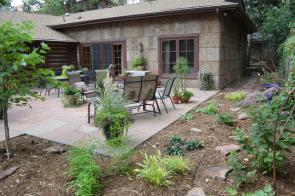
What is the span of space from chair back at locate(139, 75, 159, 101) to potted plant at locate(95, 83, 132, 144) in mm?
1241

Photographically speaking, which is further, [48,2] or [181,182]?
[48,2]

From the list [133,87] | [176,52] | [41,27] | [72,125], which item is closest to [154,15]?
[176,52]

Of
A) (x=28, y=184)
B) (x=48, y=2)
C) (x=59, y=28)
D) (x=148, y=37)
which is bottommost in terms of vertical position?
Answer: (x=28, y=184)

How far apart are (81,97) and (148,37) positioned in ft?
14.7

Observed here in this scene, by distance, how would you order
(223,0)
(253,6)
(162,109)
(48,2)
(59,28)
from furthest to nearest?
(48,2), (253,6), (59,28), (223,0), (162,109)

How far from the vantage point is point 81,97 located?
7141 mm

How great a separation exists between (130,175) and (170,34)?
25.7 ft

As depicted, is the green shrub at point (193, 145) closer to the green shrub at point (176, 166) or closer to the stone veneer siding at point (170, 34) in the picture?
the green shrub at point (176, 166)

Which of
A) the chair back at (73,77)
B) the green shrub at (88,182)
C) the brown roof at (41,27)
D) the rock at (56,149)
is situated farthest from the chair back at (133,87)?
the brown roof at (41,27)

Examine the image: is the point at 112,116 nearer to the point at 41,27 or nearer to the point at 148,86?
the point at 148,86

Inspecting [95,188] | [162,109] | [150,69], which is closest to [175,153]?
[95,188]

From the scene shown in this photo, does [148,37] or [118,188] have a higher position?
[148,37]

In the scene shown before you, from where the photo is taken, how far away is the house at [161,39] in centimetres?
929

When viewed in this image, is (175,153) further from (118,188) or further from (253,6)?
(253,6)
